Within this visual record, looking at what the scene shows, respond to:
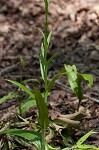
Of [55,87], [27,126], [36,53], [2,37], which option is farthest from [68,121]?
[2,37]

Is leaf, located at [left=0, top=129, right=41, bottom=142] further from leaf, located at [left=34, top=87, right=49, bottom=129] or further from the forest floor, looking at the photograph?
the forest floor

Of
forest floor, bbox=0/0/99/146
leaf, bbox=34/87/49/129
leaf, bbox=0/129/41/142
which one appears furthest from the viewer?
forest floor, bbox=0/0/99/146

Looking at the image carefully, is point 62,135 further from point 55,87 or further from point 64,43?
point 64,43

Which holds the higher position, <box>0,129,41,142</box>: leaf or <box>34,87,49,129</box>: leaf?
<box>34,87,49,129</box>: leaf

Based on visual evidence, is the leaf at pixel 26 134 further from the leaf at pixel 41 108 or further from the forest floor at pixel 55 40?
the forest floor at pixel 55 40

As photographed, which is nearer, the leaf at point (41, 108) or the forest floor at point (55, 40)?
the leaf at point (41, 108)

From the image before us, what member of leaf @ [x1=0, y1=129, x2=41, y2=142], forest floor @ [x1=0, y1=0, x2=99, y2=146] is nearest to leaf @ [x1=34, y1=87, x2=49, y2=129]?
leaf @ [x1=0, y1=129, x2=41, y2=142]

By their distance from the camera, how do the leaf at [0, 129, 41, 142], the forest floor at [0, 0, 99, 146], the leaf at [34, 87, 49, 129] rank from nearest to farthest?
1. the leaf at [34, 87, 49, 129]
2. the leaf at [0, 129, 41, 142]
3. the forest floor at [0, 0, 99, 146]

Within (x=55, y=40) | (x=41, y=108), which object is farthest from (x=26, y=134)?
(x=55, y=40)

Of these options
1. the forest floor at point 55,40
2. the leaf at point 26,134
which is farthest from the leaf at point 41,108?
the forest floor at point 55,40
